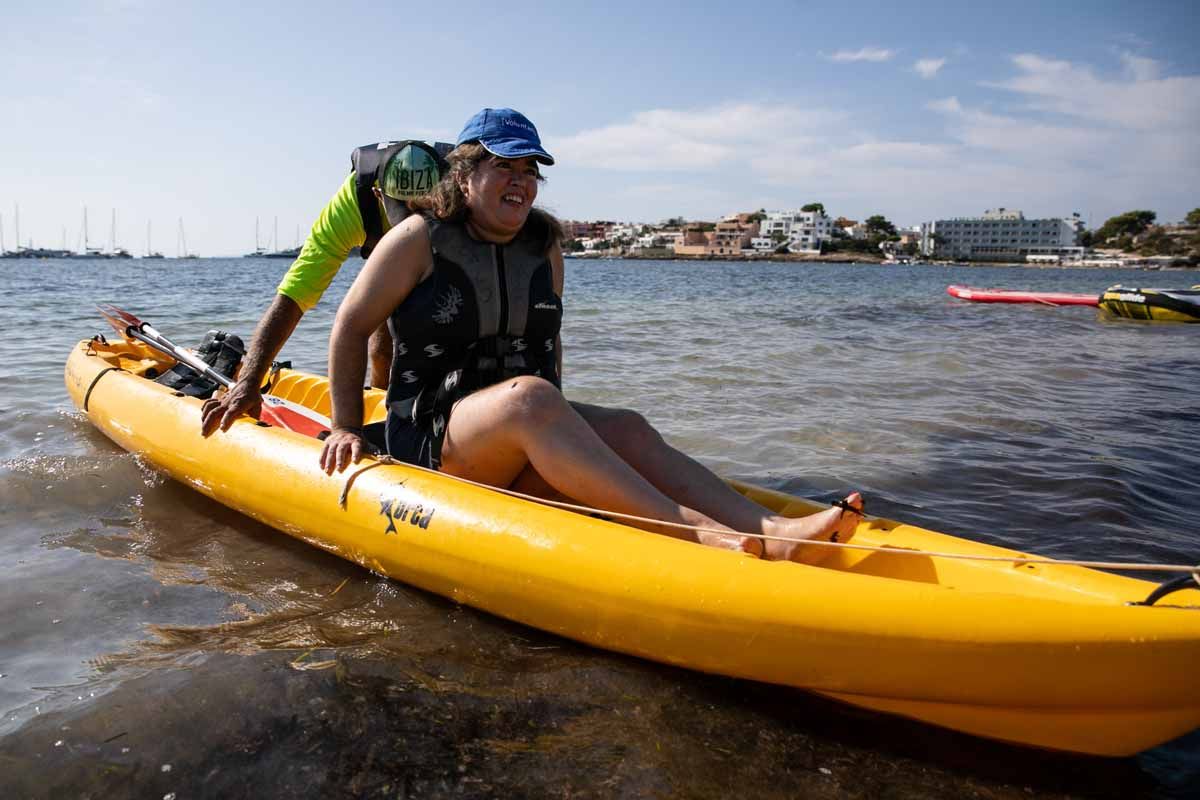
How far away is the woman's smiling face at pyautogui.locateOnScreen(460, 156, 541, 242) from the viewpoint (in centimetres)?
262

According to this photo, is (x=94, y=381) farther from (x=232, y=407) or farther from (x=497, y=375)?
(x=497, y=375)

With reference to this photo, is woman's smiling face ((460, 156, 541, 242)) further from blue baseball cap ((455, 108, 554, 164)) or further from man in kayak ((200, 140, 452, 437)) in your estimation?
man in kayak ((200, 140, 452, 437))

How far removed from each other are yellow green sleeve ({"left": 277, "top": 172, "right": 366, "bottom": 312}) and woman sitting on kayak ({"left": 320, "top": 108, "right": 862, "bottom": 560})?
0.72m

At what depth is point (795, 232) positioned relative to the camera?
374 feet

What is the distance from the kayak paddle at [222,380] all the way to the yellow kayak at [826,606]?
88 centimetres

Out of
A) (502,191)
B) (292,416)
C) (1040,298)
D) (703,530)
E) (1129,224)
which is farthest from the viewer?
(1129,224)

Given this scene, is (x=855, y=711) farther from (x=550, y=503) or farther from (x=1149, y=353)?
(x=1149, y=353)

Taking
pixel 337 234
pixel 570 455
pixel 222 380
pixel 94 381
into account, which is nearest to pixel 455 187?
pixel 570 455

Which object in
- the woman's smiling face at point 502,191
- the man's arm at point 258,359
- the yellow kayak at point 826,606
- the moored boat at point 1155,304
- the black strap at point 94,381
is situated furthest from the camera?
the moored boat at point 1155,304

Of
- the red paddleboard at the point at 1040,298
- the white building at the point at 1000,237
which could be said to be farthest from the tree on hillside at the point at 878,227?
the red paddleboard at the point at 1040,298

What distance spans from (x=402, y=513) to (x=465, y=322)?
2.21ft

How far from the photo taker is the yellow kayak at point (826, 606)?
184cm

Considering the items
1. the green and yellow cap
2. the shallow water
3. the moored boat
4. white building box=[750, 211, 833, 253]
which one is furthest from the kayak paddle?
white building box=[750, 211, 833, 253]

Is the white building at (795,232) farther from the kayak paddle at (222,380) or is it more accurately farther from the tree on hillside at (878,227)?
the kayak paddle at (222,380)
